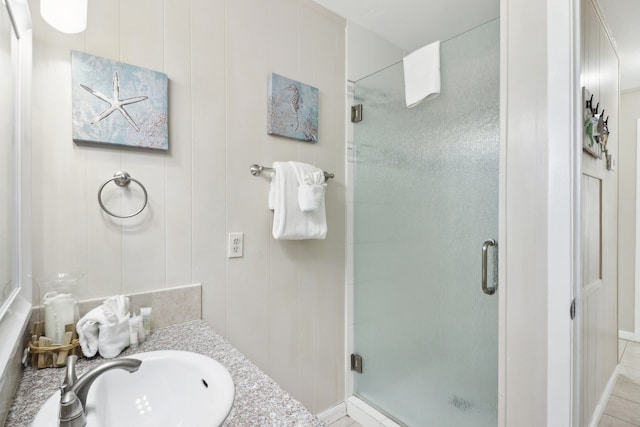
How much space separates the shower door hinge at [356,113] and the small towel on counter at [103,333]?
4.78 ft

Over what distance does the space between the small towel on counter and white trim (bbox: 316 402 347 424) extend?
121 cm

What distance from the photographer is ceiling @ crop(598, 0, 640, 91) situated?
5.00 feet

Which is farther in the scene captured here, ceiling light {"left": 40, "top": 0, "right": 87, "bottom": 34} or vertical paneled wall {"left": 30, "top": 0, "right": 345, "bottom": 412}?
vertical paneled wall {"left": 30, "top": 0, "right": 345, "bottom": 412}

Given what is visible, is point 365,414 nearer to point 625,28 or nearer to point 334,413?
point 334,413

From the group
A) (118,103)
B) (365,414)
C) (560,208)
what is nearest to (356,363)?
(365,414)

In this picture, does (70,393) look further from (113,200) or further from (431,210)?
(431,210)

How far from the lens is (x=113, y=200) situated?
108cm

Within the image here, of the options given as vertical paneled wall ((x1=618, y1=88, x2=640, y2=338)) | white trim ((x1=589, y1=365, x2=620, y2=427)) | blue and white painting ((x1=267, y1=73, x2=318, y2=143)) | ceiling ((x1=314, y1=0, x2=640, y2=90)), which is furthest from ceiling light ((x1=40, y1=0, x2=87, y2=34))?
vertical paneled wall ((x1=618, y1=88, x2=640, y2=338))

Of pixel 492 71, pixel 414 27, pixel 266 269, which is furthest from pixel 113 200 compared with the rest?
pixel 414 27

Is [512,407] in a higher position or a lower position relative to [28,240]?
lower

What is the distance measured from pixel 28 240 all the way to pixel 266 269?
0.86 metres

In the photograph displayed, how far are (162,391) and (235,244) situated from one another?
2.10 ft

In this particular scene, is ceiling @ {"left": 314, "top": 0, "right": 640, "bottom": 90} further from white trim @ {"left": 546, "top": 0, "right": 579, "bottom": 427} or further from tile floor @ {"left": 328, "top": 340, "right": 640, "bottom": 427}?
tile floor @ {"left": 328, "top": 340, "right": 640, "bottom": 427}

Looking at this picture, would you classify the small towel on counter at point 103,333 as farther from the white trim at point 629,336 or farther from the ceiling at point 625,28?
the white trim at point 629,336
